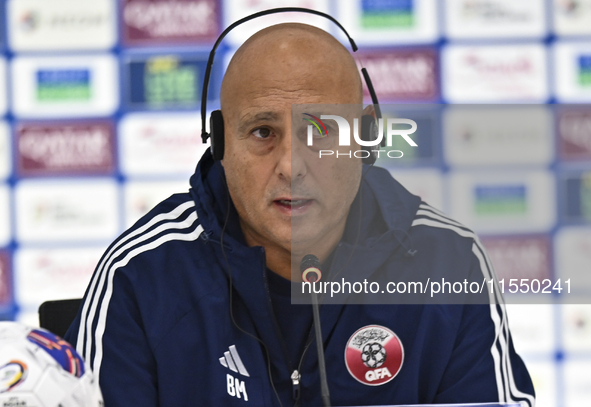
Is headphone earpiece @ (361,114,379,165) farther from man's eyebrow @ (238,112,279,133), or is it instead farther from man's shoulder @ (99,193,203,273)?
man's shoulder @ (99,193,203,273)

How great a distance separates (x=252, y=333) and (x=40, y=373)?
487 millimetres

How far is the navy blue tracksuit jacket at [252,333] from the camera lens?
3.12 ft

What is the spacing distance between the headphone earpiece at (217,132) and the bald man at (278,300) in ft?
0.05

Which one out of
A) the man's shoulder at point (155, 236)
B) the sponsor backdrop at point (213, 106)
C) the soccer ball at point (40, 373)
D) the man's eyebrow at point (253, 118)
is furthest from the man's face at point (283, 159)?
the sponsor backdrop at point (213, 106)

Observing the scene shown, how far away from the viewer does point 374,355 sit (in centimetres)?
99

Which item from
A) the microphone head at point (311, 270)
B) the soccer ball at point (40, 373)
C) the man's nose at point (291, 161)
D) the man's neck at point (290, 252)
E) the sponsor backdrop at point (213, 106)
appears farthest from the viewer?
the sponsor backdrop at point (213, 106)

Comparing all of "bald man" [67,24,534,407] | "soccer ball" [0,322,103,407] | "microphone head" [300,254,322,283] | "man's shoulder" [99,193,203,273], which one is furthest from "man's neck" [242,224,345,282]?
"soccer ball" [0,322,103,407]

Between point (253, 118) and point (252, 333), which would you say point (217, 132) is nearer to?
point (253, 118)

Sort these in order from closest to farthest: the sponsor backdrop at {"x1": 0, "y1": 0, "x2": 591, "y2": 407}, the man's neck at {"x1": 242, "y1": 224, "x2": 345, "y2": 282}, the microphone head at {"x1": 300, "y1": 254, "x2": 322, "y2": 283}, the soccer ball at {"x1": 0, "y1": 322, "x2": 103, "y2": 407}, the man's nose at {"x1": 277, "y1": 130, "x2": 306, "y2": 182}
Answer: the soccer ball at {"x1": 0, "y1": 322, "x2": 103, "y2": 407} < the microphone head at {"x1": 300, "y1": 254, "x2": 322, "y2": 283} < the man's nose at {"x1": 277, "y1": 130, "x2": 306, "y2": 182} < the man's neck at {"x1": 242, "y1": 224, "x2": 345, "y2": 282} < the sponsor backdrop at {"x1": 0, "y1": 0, "x2": 591, "y2": 407}

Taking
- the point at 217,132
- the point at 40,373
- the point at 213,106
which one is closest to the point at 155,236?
the point at 217,132

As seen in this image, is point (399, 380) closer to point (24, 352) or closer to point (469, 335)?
point (469, 335)

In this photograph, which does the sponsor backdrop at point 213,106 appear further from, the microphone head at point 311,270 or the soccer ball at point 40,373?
the soccer ball at point 40,373

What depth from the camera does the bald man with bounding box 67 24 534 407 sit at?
3.14 ft

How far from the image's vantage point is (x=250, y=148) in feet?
3.30
